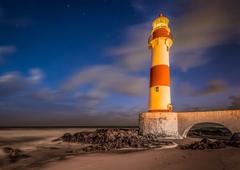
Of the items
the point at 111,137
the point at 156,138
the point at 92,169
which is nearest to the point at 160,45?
the point at 156,138

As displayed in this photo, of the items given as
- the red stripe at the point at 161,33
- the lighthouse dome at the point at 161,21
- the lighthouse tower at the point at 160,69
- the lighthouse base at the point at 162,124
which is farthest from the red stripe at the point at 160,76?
the lighthouse dome at the point at 161,21

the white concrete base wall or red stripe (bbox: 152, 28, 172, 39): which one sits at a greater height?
red stripe (bbox: 152, 28, 172, 39)

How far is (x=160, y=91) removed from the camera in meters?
18.3

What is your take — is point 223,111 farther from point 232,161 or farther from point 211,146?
point 232,161

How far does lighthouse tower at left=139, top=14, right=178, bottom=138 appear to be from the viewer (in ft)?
55.5

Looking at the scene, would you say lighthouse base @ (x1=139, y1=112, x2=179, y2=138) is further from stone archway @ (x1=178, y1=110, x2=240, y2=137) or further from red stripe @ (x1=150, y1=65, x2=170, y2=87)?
red stripe @ (x1=150, y1=65, x2=170, y2=87)

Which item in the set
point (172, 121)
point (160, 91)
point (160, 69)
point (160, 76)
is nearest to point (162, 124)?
point (172, 121)

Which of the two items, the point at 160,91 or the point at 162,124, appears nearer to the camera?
the point at 162,124

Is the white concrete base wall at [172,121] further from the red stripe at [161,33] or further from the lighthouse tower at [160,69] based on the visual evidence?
the red stripe at [161,33]

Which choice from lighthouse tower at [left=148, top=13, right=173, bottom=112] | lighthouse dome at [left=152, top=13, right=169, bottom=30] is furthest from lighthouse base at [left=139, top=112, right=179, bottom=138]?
lighthouse dome at [left=152, top=13, right=169, bottom=30]

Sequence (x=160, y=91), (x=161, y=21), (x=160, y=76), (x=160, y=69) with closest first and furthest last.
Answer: (x=160, y=91) → (x=160, y=76) → (x=160, y=69) → (x=161, y=21)

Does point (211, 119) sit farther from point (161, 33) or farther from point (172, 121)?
point (161, 33)

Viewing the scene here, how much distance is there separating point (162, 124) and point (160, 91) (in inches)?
135

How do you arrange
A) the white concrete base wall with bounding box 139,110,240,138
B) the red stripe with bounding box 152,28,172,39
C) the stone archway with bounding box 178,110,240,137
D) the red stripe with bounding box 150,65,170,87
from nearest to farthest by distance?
1. the stone archway with bounding box 178,110,240,137
2. the white concrete base wall with bounding box 139,110,240,138
3. the red stripe with bounding box 150,65,170,87
4. the red stripe with bounding box 152,28,172,39
